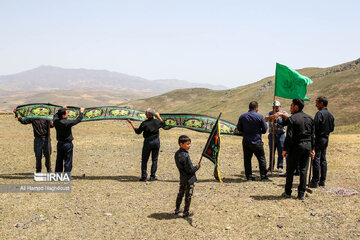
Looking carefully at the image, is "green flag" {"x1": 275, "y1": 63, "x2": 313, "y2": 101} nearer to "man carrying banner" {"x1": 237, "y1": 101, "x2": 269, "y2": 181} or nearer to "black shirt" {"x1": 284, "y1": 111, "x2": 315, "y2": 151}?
"man carrying banner" {"x1": 237, "y1": 101, "x2": 269, "y2": 181}

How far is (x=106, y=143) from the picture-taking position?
1864cm

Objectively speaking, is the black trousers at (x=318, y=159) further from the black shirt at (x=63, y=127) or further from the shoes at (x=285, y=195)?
the black shirt at (x=63, y=127)

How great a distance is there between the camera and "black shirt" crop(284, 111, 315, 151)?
8328 mm

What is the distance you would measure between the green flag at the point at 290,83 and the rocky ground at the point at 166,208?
300cm

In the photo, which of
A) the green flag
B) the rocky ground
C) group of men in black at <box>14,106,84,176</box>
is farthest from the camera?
the green flag

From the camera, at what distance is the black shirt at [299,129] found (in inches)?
A: 328

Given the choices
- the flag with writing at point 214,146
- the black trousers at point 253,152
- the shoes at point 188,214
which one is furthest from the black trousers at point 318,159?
the shoes at point 188,214

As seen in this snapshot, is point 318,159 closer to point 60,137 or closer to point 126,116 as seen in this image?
point 126,116

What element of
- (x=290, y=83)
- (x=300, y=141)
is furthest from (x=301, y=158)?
(x=290, y=83)

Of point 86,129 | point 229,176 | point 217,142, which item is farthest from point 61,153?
point 86,129

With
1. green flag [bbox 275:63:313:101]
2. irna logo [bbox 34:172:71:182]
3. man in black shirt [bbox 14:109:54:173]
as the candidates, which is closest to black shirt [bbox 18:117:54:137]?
man in black shirt [bbox 14:109:54:173]

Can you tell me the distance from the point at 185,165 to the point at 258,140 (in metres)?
3.90

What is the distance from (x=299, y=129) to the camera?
328 inches

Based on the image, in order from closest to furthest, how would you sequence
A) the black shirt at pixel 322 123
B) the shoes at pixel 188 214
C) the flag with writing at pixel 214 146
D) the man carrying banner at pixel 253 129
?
the shoes at pixel 188 214 < the flag with writing at pixel 214 146 < the black shirt at pixel 322 123 < the man carrying banner at pixel 253 129
